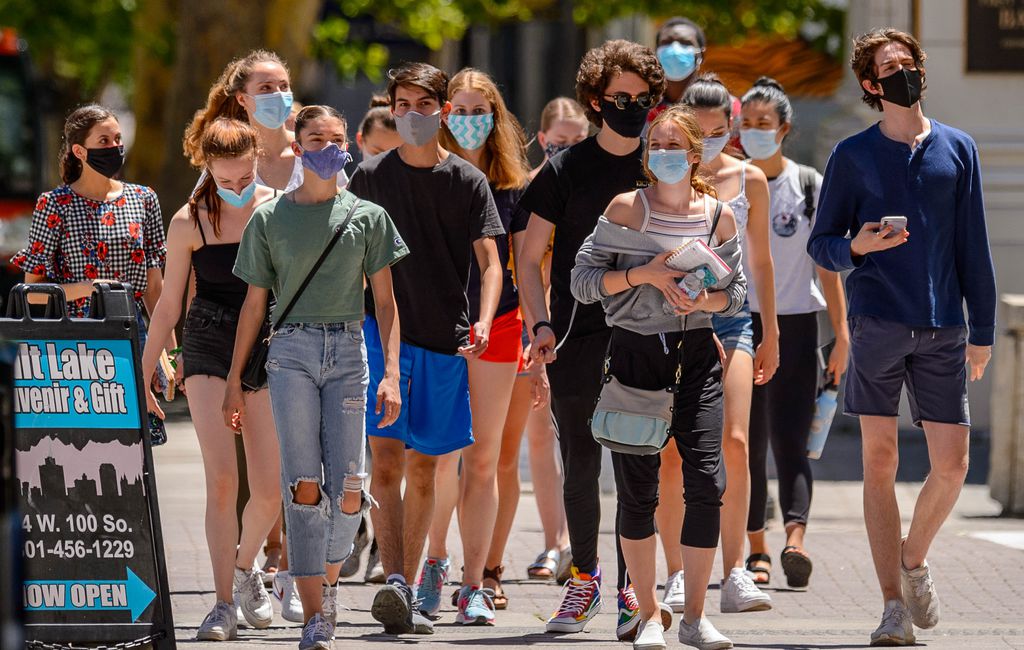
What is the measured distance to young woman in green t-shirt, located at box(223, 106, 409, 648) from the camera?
618cm

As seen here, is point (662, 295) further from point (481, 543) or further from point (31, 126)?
point (31, 126)

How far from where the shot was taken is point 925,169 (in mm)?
6496

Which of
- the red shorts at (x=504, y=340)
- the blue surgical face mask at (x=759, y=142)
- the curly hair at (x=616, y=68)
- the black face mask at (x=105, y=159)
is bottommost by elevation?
the red shorts at (x=504, y=340)

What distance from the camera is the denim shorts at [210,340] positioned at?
6676 millimetres

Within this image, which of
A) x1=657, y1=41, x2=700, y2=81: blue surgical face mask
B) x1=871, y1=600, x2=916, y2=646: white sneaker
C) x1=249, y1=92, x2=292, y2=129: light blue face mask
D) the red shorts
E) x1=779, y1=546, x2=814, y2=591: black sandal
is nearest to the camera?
x1=871, y1=600, x2=916, y2=646: white sneaker

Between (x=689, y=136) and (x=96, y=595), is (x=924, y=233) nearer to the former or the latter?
(x=689, y=136)

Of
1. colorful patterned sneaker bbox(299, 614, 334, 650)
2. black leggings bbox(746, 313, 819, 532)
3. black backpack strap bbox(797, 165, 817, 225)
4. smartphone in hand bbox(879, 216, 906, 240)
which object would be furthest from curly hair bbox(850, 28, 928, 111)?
colorful patterned sneaker bbox(299, 614, 334, 650)

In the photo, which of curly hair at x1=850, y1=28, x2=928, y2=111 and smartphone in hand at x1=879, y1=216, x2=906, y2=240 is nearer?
smartphone in hand at x1=879, y1=216, x2=906, y2=240

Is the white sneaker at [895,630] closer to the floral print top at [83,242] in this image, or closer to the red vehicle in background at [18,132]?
the floral print top at [83,242]

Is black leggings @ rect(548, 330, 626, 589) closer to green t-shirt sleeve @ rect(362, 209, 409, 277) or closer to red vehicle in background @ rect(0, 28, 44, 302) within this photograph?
green t-shirt sleeve @ rect(362, 209, 409, 277)

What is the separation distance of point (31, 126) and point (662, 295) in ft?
59.3

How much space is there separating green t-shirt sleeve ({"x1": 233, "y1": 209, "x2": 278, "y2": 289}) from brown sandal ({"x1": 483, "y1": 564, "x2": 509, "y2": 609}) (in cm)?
189

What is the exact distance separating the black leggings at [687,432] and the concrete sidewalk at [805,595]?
55 cm

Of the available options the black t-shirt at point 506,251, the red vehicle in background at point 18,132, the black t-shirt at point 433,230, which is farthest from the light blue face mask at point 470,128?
the red vehicle in background at point 18,132
